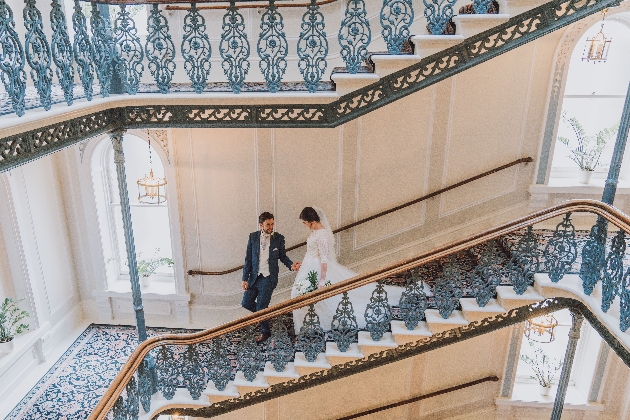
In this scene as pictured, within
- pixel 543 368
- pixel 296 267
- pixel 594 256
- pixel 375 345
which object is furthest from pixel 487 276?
pixel 543 368

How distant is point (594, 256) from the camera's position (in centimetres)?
489

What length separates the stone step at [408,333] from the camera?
538 centimetres

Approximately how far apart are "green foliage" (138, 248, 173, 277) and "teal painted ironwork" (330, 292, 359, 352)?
3.43 metres

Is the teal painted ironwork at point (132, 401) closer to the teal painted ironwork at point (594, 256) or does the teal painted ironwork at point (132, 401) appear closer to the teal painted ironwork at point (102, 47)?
the teal painted ironwork at point (102, 47)

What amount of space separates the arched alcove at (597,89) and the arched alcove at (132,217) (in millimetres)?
5985

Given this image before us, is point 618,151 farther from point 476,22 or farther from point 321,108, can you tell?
point 321,108

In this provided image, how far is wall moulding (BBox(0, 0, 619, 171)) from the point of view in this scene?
13.5 feet

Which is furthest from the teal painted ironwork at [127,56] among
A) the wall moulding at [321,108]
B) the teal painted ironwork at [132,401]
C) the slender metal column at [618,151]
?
the slender metal column at [618,151]

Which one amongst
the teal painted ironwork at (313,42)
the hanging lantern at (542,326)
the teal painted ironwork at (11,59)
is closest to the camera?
the teal painted ironwork at (11,59)

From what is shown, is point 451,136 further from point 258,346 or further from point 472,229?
point 258,346

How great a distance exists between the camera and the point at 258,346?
19.2ft

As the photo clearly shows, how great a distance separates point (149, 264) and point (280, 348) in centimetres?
327

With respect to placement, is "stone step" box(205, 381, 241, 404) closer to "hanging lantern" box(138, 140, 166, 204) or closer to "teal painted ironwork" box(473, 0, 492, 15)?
"hanging lantern" box(138, 140, 166, 204)

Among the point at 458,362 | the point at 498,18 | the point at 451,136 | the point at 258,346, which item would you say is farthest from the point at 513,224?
the point at 458,362
